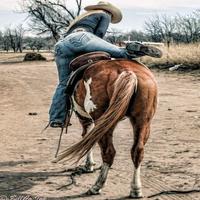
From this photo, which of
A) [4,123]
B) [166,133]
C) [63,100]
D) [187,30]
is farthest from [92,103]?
[187,30]

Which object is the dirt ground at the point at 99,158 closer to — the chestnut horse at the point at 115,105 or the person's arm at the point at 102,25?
the chestnut horse at the point at 115,105

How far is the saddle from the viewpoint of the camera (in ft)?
16.6

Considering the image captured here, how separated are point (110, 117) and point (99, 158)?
74.8 inches

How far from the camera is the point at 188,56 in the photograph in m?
21.0

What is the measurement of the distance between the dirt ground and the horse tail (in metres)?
0.59

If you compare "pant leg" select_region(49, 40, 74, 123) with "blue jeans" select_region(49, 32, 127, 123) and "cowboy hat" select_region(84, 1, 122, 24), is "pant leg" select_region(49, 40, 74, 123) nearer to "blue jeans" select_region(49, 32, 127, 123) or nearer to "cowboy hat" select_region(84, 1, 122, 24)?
"blue jeans" select_region(49, 32, 127, 123)

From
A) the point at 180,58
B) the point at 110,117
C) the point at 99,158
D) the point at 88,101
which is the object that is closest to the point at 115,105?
the point at 110,117

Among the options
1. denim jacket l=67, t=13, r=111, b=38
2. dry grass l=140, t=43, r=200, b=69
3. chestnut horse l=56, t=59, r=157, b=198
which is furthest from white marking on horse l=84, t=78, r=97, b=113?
dry grass l=140, t=43, r=200, b=69

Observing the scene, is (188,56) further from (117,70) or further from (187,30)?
(187,30)

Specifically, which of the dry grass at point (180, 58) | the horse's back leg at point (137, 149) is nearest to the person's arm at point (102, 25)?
the horse's back leg at point (137, 149)

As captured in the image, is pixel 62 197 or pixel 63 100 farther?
pixel 63 100

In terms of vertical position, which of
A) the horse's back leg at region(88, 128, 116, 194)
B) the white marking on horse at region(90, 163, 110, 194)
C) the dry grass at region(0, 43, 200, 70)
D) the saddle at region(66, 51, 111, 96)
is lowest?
the dry grass at region(0, 43, 200, 70)

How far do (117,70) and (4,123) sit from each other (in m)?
5.08

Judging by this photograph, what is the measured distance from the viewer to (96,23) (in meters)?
5.73
